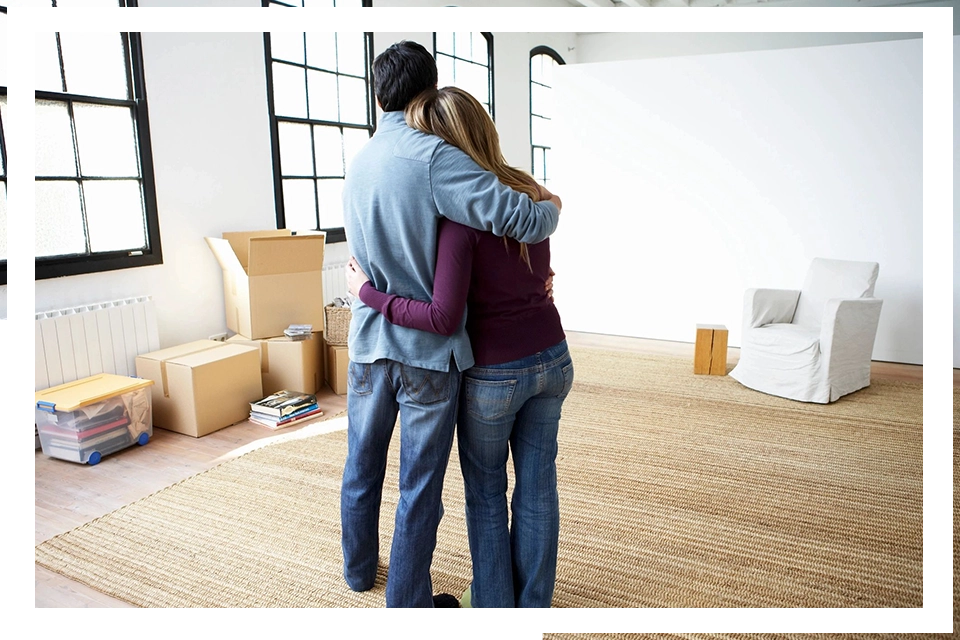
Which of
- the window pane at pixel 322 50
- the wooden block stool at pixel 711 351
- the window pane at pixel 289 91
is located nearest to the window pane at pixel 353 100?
the window pane at pixel 322 50

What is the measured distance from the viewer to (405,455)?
61.6 inches

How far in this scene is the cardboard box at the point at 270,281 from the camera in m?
3.68

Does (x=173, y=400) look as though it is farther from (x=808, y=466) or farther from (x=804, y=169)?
(x=804, y=169)

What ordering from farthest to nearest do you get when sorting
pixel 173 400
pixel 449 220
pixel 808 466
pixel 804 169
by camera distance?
pixel 804 169 < pixel 173 400 < pixel 808 466 < pixel 449 220

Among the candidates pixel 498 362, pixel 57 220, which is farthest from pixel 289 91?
pixel 498 362

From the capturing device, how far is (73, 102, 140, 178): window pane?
330 cm

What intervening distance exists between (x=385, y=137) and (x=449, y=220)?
0.71 feet

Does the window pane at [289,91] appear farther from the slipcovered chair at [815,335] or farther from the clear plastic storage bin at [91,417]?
the slipcovered chair at [815,335]

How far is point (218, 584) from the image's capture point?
2.04 m

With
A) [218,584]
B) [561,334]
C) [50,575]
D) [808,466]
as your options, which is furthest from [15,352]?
[808,466]

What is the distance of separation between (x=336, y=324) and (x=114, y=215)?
4.01 feet

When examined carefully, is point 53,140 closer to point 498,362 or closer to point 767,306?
point 498,362

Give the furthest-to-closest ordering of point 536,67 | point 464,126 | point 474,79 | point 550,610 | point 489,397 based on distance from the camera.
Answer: point 536,67
point 474,79
point 489,397
point 464,126
point 550,610

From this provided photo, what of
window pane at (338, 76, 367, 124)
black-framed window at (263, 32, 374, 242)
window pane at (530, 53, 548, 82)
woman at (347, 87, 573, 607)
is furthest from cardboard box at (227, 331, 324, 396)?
window pane at (530, 53, 548, 82)
